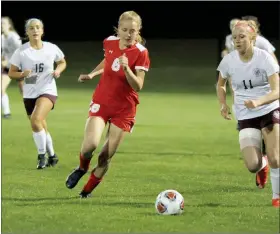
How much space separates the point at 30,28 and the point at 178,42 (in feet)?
84.8

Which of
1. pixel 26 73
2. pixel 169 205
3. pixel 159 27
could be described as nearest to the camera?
pixel 169 205

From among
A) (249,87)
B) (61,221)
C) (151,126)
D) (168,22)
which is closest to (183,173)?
(249,87)

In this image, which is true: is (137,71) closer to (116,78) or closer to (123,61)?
(116,78)

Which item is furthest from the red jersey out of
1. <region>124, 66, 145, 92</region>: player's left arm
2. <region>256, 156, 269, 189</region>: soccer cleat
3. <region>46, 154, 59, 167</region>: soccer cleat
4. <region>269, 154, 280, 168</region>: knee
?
<region>46, 154, 59, 167</region>: soccer cleat

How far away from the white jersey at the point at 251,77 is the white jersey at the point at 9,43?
10102 mm

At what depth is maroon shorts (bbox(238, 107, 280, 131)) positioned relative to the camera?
28.6ft

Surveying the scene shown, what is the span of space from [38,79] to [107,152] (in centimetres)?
305

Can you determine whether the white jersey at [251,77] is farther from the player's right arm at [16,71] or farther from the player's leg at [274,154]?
the player's right arm at [16,71]

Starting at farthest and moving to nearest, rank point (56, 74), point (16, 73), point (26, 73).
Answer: point (56, 74)
point (16, 73)
point (26, 73)

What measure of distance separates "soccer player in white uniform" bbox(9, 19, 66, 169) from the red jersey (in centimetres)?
260

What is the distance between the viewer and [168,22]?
3578 centimetres

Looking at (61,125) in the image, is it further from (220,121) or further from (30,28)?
(30,28)

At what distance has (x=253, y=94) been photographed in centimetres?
885

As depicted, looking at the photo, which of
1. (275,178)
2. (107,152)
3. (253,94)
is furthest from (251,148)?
(107,152)
